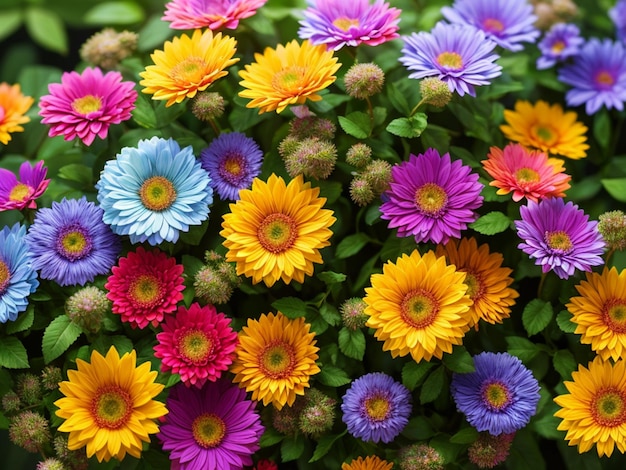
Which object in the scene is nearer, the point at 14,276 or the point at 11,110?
the point at 14,276

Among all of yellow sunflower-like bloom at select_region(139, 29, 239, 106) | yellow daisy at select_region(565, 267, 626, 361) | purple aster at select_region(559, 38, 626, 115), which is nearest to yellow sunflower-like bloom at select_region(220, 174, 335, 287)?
yellow sunflower-like bloom at select_region(139, 29, 239, 106)

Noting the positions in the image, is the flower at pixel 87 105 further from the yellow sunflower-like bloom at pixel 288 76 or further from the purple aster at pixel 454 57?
the purple aster at pixel 454 57

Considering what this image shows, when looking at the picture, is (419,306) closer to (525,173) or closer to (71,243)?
(525,173)

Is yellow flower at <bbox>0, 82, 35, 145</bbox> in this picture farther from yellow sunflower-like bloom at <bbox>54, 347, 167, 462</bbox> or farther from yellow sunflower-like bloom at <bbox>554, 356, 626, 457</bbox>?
yellow sunflower-like bloom at <bbox>554, 356, 626, 457</bbox>

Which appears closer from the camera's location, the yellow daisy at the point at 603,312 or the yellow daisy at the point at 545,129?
the yellow daisy at the point at 603,312

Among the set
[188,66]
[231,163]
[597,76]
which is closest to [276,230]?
[231,163]

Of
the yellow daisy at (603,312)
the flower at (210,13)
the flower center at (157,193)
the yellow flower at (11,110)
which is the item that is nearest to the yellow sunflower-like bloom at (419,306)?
the yellow daisy at (603,312)

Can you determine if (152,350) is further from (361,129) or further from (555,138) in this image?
(555,138)
